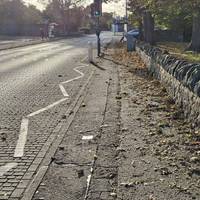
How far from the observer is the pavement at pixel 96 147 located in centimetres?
479

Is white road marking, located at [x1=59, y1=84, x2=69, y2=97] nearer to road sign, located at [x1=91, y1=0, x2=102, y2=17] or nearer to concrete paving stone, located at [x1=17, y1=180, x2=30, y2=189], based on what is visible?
concrete paving stone, located at [x1=17, y1=180, x2=30, y2=189]

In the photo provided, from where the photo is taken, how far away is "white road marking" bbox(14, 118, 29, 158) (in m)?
6.24

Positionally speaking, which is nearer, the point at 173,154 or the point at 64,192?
the point at 64,192

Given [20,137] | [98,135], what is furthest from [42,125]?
[98,135]

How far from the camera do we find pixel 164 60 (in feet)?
38.9

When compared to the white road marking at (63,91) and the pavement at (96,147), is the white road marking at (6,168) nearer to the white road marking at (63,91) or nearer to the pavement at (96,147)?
the pavement at (96,147)

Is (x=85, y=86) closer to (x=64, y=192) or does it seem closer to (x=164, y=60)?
(x=164, y=60)

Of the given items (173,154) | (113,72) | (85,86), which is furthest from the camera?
(113,72)

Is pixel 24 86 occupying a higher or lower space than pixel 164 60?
lower

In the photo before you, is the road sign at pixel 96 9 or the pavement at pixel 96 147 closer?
the pavement at pixel 96 147

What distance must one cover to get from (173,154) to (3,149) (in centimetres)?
262

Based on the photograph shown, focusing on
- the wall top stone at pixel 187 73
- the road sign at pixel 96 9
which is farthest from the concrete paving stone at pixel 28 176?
the road sign at pixel 96 9

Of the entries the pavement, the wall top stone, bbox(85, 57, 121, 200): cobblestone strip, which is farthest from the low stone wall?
bbox(85, 57, 121, 200): cobblestone strip

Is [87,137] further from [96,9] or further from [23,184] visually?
[96,9]
